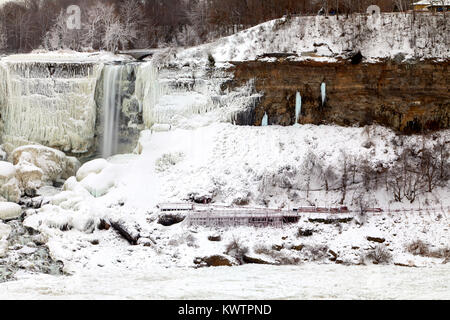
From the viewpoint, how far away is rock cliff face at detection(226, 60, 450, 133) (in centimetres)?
2786

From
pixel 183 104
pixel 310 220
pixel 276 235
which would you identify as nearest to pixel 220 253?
pixel 276 235

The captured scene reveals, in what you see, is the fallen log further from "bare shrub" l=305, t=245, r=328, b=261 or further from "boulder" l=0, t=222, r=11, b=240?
"bare shrub" l=305, t=245, r=328, b=261

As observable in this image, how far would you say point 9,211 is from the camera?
76.9 ft

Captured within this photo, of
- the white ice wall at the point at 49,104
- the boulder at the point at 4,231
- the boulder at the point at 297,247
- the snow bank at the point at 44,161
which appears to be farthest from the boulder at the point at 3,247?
the boulder at the point at 297,247

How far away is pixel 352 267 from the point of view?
1950 centimetres

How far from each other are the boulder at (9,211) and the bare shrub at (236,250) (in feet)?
28.8

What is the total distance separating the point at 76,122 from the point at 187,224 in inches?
381

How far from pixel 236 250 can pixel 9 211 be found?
9341mm

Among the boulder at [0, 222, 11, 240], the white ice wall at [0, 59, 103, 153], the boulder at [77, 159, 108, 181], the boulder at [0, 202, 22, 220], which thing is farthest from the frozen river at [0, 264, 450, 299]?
the white ice wall at [0, 59, 103, 153]

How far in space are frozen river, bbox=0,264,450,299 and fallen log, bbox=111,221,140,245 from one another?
240cm

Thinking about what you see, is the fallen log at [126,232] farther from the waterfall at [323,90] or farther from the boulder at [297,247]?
the waterfall at [323,90]

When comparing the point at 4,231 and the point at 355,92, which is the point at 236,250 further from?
the point at 355,92
